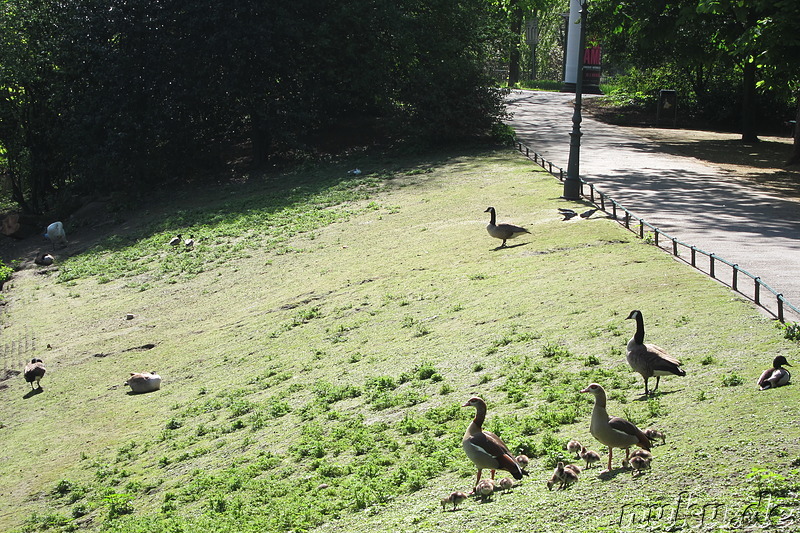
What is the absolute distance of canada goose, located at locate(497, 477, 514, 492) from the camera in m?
8.17

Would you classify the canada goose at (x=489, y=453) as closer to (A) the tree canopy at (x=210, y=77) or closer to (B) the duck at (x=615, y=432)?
(B) the duck at (x=615, y=432)

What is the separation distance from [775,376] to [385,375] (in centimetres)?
619

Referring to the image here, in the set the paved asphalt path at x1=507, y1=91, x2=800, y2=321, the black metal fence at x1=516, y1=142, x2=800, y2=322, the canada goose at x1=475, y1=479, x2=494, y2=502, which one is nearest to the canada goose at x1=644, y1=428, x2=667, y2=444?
the canada goose at x1=475, y1=479, x2=494, y2=502

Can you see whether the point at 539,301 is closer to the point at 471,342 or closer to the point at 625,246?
the point at 471,342

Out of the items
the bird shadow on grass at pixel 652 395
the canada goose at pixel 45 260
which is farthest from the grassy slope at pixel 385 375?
the canada goose at pixel 45 260

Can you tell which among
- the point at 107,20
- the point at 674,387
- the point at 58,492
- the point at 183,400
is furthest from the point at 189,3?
the point at 674,387

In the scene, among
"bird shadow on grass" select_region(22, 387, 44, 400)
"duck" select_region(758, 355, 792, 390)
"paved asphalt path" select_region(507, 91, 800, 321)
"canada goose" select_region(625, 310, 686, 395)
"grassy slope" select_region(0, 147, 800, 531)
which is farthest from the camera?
"bird shadow on grass" select_region(22, 387, 44, 400)

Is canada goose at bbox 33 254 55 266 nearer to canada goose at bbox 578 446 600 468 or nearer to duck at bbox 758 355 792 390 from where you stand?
canada goose at bbox 578 446 600 468

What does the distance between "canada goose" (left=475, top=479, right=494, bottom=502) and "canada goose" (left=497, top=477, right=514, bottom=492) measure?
0.12 metres

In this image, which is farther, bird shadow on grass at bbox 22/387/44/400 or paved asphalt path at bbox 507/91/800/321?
bird shadow on grass at bbox 22/387/44/400

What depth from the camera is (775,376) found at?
8.77 metres

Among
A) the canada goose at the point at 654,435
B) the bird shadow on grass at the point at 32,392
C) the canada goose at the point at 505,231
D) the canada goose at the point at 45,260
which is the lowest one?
the bird shadow on grass at the point at 32,392

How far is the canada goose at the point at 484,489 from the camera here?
26.3 feet

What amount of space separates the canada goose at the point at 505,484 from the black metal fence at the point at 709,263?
498cm
